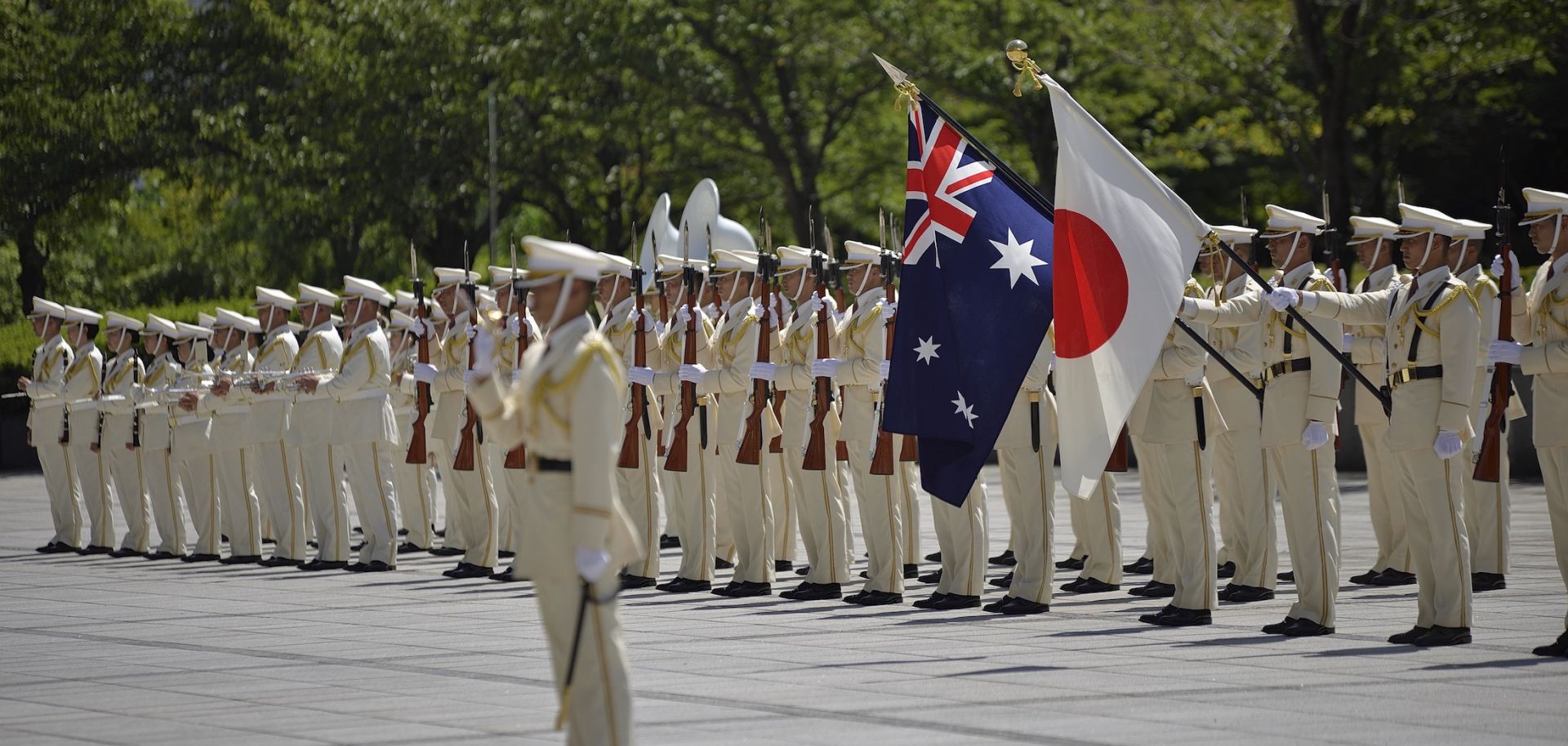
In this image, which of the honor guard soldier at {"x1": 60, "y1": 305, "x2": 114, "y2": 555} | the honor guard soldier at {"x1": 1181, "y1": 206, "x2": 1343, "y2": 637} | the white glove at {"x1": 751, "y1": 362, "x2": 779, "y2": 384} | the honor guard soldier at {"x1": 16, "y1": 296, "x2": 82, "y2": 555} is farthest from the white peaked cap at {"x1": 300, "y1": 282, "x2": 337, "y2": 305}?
the honor guard soldier at {"x1": 1181, "y1": 206, "x2": 1343, "y2": 637}

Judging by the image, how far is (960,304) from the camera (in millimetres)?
9922

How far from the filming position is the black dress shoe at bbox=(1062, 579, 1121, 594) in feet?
40.5

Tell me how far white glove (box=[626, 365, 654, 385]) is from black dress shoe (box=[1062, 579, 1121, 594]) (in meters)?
3.03

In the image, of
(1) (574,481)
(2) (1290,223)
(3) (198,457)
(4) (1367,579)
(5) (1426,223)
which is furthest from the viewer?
(3) (198,457)

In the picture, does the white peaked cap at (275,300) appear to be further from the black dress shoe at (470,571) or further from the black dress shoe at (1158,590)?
the black dress shoe at (1158,590)

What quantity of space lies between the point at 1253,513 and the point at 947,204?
→ 2.75 metres

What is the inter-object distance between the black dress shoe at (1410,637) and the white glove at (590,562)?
475 centimetres

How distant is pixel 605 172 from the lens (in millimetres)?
34312

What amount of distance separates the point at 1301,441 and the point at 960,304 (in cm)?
202

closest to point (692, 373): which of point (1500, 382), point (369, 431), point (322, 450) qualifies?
point (369, 431)

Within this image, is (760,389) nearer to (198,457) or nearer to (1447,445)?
(1447,445)

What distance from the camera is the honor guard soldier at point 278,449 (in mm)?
14977

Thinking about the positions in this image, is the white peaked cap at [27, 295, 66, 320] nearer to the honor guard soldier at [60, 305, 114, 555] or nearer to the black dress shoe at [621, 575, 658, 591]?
the honor guard soldier at [60, 305, 114, 555]

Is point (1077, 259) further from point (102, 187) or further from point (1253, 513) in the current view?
point (102, 187)
